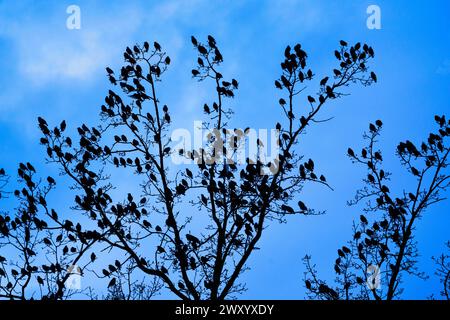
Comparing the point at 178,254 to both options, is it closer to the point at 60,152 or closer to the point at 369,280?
the point at 60,152

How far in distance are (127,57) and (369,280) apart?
762cm

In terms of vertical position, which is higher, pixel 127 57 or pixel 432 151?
pixel 127 57

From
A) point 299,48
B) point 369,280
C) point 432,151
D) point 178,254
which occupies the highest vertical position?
point 299,48

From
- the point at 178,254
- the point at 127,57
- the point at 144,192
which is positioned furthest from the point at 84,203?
the point at 127,57

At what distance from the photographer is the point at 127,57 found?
10594mm

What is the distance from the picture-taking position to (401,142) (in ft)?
35.3

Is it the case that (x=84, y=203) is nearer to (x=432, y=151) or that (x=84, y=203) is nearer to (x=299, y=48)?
(x=299, y=48)

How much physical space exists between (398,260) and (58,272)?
7.69 meters
